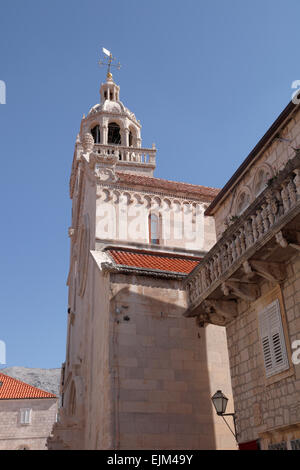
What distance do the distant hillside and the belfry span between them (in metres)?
69.6

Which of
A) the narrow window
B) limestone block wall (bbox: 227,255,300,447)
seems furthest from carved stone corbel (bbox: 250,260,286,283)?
the narrow window

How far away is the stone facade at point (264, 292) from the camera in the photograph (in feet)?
31.4

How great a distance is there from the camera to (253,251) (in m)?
10.1

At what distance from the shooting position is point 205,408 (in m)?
14.2

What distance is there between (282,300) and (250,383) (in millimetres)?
2350

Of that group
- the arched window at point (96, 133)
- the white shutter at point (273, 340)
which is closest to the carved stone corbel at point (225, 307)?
the white shutter at point (273, 340)

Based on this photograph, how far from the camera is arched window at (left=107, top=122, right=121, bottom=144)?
34.9 m

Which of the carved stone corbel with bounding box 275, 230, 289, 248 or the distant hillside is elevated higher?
the distant hillside

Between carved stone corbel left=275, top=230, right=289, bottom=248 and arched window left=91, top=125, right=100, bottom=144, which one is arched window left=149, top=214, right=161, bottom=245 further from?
arched window left=91, top=125, right=100, bottom=144

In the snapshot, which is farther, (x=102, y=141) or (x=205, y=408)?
(x=102, y=141)

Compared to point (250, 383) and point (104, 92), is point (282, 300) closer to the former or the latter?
point (250, 383)

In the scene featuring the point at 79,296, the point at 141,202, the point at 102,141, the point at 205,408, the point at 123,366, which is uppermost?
the point at 102,141

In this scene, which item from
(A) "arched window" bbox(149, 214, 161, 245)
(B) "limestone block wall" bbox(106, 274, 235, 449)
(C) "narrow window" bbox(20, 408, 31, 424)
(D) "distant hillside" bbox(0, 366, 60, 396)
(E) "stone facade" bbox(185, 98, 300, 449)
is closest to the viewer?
(E) "stone facade" bbox(185, 98, 300, 449)
